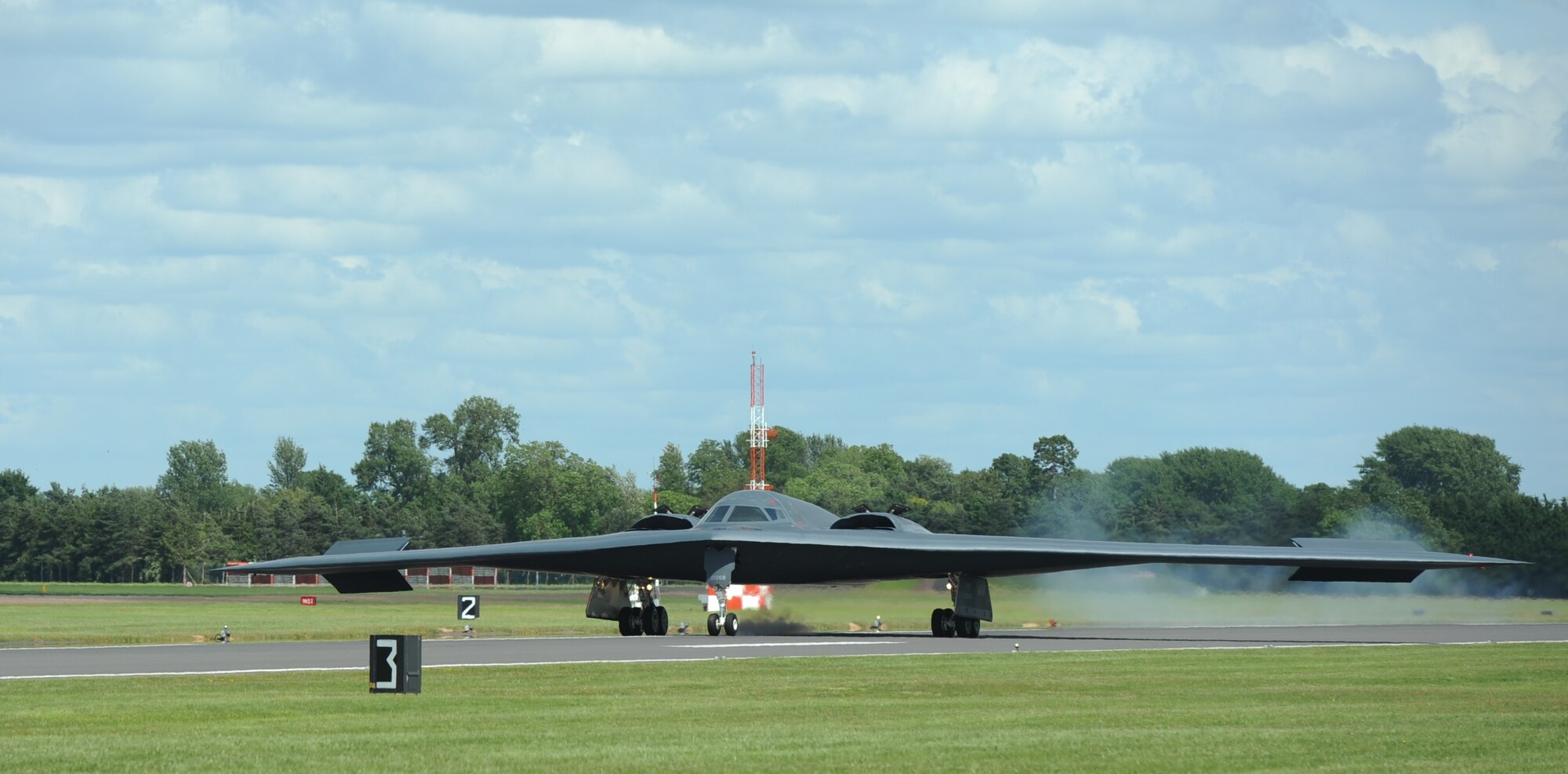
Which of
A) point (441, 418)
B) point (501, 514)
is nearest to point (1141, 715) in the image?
point (501, 514)

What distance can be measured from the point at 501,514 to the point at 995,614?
292ft

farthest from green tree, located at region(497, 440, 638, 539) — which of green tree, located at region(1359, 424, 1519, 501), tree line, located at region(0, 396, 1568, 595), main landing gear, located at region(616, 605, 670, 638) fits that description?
main landing gear, located at region(616, 605, 670, 638)

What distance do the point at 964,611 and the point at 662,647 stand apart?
796cm

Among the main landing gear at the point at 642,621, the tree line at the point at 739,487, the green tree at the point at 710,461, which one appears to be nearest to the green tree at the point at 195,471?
the tree line at the point at 739,487

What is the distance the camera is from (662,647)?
29375 mm

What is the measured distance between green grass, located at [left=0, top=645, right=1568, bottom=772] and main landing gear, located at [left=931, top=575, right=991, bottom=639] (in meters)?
11.6

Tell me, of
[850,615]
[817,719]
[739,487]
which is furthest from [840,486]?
[817,719]

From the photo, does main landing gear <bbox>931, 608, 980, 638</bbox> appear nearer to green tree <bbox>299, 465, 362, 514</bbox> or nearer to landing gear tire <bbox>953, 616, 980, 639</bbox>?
landing gear tire <bbox>953, 616, 980, 639</bbox>

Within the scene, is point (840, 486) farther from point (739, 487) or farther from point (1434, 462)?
point (1434, 462)

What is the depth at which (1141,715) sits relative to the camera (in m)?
16.2

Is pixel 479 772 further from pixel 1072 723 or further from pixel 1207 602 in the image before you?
pixel 1207 602

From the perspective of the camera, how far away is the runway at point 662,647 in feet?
79.3

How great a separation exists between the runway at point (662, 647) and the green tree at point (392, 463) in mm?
127228

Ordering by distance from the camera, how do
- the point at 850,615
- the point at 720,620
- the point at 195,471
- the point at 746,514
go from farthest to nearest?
the point at 195,471, the point at 850,615, the point at 746,514, the point at 720,620
